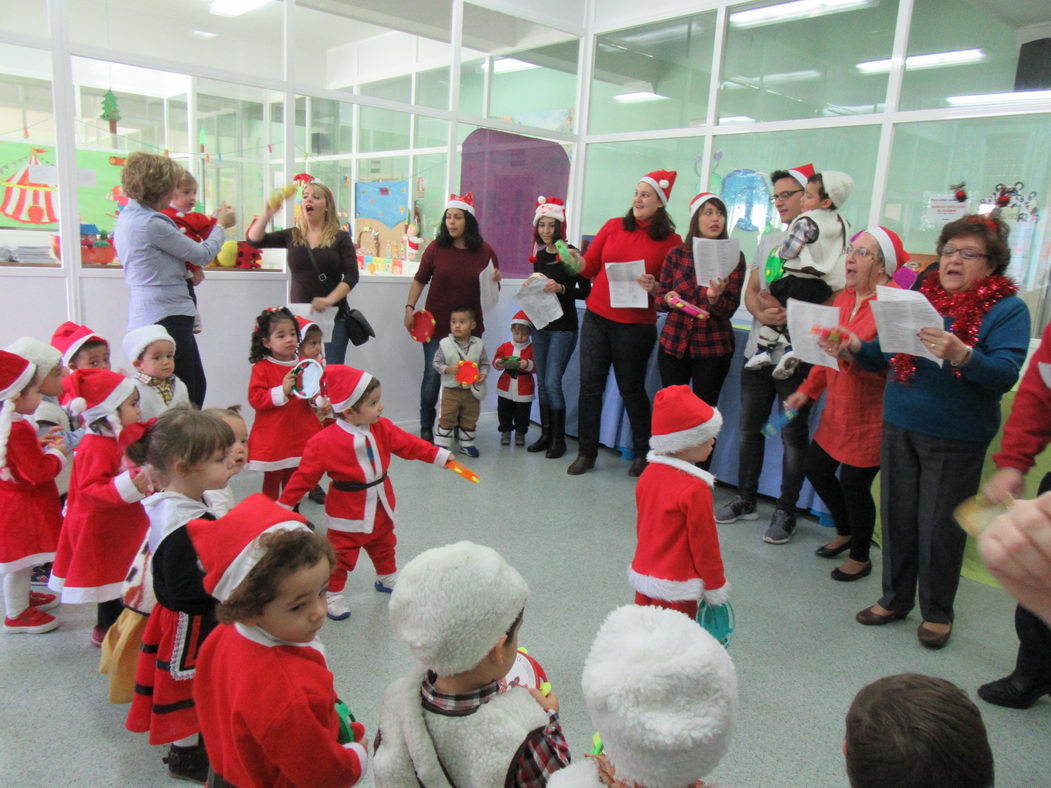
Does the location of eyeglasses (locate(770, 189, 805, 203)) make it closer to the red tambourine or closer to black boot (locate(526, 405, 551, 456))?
black boot (locate(526, 405, 551, 456))

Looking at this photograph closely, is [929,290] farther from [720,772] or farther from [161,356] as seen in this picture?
[161,356]

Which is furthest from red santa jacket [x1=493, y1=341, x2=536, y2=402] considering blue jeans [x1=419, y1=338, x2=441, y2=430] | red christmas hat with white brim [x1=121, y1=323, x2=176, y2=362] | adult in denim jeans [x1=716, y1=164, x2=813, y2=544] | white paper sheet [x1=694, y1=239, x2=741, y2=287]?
red christmas hat with white brim [x1=121, y1=323, x2=176, y2=362]

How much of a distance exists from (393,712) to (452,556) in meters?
0.25

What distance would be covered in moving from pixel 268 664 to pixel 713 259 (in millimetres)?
3001

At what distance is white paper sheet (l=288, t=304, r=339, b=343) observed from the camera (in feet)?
13.2

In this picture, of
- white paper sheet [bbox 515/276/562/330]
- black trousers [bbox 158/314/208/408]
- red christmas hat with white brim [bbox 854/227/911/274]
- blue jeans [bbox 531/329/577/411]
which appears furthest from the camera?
blue jeans [bbox 531/329/577/411]

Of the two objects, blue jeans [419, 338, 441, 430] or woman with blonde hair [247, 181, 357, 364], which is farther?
blue jeans [419, 338, 441, 430]

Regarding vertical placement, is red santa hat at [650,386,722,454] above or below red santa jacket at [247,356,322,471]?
above

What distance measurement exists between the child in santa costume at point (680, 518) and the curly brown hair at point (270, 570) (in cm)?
105

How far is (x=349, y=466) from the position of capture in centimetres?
249

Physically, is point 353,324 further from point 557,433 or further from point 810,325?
point 810,325

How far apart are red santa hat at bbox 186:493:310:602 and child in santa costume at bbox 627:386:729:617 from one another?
1056mm

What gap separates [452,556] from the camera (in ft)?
3.75

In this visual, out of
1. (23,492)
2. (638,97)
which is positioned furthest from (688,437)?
(638,97)
